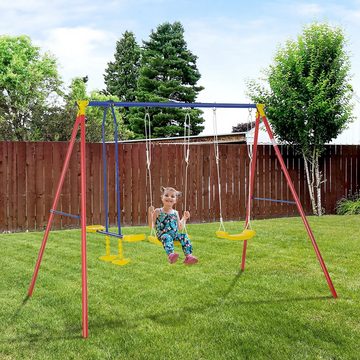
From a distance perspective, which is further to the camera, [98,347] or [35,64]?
[35,64]

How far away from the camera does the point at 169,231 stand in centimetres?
521

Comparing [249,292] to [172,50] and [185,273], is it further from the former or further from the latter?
[172,50]

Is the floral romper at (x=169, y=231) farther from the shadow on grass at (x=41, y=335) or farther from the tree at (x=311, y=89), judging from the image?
the tree at (x=311, y=89)

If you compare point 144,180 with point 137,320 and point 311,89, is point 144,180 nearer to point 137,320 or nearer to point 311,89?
point 311,89

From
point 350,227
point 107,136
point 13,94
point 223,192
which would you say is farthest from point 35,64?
point 350,227

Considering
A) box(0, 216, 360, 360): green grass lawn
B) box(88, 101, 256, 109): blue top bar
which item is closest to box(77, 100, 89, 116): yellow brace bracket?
box(88, 101, 256, 109): blue top bar

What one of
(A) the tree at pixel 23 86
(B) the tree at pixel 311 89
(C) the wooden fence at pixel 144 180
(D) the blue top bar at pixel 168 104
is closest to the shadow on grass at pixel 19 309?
(D) the blue top bar at pixel 168 104

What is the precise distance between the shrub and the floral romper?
800cm

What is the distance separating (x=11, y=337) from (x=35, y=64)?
26280 mm

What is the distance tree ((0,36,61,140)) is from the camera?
77.1 ft

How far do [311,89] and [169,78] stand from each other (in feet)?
61.3

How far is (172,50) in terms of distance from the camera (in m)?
29.6

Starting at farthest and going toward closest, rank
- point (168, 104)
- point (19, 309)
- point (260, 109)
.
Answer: point (260, 109)
point (168, 104)
point (19, 309)

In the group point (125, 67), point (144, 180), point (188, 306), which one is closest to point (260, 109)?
point (188, 306)
